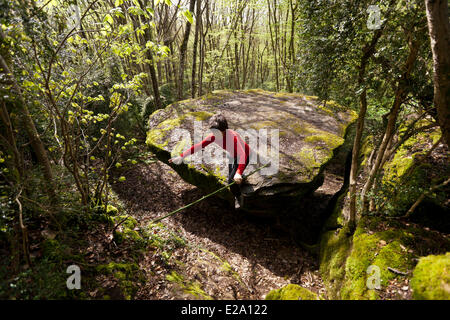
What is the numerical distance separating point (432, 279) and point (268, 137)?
440 centimetres

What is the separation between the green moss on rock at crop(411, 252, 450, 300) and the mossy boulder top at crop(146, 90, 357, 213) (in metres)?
2.32

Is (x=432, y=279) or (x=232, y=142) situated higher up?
(x=232, y=142)

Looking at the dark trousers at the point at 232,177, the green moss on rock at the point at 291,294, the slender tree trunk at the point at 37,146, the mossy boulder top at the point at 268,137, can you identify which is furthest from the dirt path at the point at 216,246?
the slender tree trunk at the point at 37,146

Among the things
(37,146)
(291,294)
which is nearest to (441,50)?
(291,294)

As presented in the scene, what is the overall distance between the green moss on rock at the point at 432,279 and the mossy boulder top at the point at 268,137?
2.32 meters

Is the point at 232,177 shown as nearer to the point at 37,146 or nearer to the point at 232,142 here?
the point at 232,142

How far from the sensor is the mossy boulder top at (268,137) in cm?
473

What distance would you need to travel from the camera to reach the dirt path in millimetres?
3656

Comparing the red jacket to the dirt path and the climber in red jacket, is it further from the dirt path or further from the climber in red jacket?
the dirt path

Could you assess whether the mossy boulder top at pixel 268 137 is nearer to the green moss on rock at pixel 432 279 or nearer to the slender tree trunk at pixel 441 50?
the slender tree trunk at pixel 441 50

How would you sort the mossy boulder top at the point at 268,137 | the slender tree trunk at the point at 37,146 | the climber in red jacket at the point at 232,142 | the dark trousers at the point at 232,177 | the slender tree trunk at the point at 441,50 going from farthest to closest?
the mossy boulder top at the point at 268,137 → the dark trousers at the point at 232,177 → the climber in red jacket at the point at 232,142 → the slender tree trunk at the point at 37,146 → the slender tree trunk at the point at 441,50

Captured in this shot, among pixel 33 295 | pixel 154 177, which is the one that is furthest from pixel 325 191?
pixel 33 295

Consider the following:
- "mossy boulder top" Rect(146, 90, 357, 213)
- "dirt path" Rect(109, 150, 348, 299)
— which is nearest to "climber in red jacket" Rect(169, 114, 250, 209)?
"mossy boulder top" Rect(146, 90, 357, 213)

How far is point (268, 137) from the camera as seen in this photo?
613 cm
